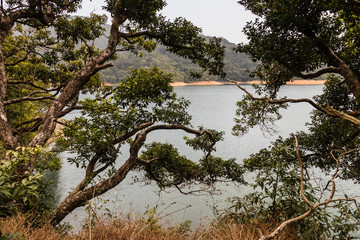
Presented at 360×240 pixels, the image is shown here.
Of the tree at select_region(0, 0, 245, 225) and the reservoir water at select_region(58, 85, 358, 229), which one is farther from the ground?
the tree at select_region(0, 0, 245, 225)

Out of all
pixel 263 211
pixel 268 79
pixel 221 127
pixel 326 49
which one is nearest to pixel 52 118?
pixel 263 211

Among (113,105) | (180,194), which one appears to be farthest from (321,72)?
(180,194)

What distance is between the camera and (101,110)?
18.3 ft

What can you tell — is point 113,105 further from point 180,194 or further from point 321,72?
point 180,194

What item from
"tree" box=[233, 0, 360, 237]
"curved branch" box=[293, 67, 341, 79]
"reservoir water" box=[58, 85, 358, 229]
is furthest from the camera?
"reservoir water" box=[58, 85, 358, 229]

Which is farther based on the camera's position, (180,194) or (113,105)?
(180,194)

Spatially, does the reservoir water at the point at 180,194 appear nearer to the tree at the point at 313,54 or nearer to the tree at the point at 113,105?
the tree at the point at 113,105

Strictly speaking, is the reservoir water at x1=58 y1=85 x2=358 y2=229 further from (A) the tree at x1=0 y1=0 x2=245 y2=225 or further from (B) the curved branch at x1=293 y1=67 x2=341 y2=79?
(B) the curved branch at x1=293 y1=67 x2=341 y2=79

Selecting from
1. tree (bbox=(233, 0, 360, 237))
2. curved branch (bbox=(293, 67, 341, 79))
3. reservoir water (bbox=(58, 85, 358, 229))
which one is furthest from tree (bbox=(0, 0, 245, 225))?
curved branch (bbox=(293, 67, 341, 79))

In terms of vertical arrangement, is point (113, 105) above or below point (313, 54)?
below

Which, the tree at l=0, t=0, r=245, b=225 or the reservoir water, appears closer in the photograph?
the tree at l=0, t=0, r=245, b=225

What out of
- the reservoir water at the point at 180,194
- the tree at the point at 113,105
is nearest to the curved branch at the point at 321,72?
the tree at the point at 113,105

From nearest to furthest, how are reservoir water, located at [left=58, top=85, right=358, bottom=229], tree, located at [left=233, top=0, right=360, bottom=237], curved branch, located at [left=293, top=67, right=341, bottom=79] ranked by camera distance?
tree, located at [left=233, top=0, right=360, bottom=237], curved branch, located at [left=293, top=67, right=341, bottom=79], reservoir water, located at [left=58, top=85, right=358, bottom=229]

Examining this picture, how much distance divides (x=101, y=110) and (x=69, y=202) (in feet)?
7.90
